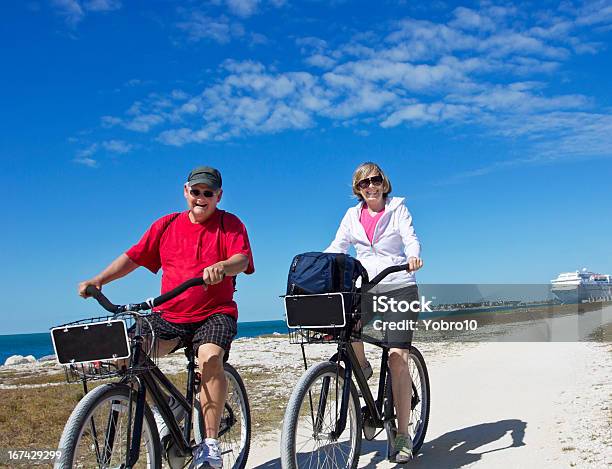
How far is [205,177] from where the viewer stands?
4516 millimetres

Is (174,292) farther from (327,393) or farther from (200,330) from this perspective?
(327,393)

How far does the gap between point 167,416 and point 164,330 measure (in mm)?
601

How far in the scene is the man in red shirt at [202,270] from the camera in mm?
4250

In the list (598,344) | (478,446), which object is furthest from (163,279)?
(598,344)

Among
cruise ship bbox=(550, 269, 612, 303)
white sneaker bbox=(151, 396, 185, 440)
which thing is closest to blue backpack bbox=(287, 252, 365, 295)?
white sneaker bbox=(151, 396, 185, 440)

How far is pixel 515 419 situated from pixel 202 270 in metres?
4.63

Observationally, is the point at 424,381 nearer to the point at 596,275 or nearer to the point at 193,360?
the point at 193,360

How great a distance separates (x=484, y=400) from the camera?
8664 mm

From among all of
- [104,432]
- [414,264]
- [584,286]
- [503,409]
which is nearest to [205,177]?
[414,264]

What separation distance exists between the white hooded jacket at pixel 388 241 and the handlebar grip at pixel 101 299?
1.98 metres

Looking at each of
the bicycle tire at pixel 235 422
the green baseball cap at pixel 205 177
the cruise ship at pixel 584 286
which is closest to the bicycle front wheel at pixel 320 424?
the bicycle tire at pixel 235 422

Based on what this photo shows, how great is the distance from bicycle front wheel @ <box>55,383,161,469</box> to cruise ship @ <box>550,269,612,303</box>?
11586 cm

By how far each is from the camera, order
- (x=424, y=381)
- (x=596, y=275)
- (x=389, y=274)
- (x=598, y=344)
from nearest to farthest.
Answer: (x=389, y=274) → (x=424, y=381) → (x=598, y=344) → (x=596, y=275)

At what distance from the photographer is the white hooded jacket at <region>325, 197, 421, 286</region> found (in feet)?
16.5
